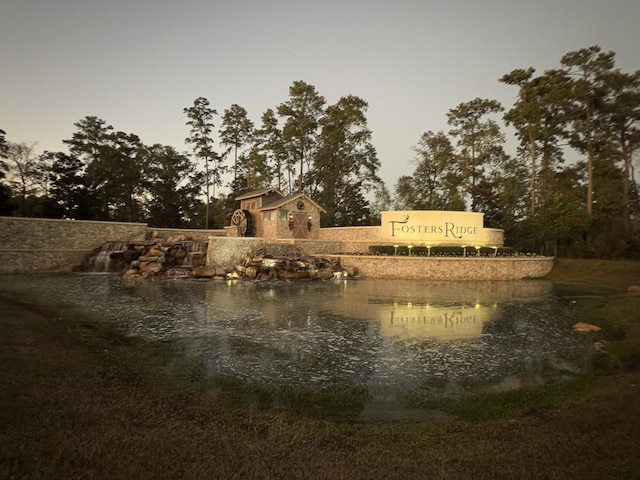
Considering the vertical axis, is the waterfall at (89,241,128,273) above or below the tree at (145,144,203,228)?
below

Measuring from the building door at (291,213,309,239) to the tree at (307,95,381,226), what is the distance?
10272 mm

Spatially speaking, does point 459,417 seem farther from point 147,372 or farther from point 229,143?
point 229,143

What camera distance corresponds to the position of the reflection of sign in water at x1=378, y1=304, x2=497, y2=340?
994cm

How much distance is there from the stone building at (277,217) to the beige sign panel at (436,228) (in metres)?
8.01

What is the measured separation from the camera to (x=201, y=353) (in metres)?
7.77

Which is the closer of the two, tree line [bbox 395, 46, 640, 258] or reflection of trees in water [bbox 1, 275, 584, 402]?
reflection of trees in water [bbox 1, 275, 584, 402]

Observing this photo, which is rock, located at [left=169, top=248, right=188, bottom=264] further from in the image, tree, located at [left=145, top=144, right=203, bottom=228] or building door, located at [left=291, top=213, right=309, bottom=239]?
tree, located at [left=145, top=144, right=203, bottom=228]

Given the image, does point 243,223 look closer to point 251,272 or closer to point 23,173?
point 251,272

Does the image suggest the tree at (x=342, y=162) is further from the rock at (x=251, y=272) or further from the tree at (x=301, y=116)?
the rock at (x=251, y=272)

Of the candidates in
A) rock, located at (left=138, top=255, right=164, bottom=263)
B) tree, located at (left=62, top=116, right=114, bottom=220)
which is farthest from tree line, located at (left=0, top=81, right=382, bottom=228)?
rock, located at (left=138, top=255, right=164, bottom=263)

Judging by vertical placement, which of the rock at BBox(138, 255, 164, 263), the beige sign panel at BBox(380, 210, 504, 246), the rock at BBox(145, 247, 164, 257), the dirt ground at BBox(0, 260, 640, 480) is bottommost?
the dirt ground at BBox(0, 260, 640, 480)

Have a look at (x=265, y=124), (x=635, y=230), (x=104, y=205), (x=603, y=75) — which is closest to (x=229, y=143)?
(x=265, y=124)

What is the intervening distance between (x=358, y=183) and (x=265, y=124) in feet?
47.3

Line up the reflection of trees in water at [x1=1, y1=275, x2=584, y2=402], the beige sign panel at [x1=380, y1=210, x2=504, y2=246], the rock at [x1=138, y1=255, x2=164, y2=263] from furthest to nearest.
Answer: the beige sign panel at [x1=380, y1=210, x2=504, y2=246] → the rock at [x1=138, y1=255, x2=164, y2=263] → the reflection of trees in water at [x1=1, y1=275, x2=584, y2=402]
